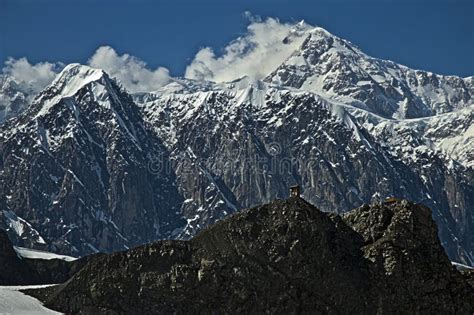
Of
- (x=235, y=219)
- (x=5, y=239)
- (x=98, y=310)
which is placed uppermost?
(x=5, y=239)

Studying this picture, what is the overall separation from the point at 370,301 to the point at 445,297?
6233mm

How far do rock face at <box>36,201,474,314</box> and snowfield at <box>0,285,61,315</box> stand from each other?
114 cm

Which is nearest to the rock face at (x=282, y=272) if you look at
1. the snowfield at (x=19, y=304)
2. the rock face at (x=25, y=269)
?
the snowfield at (x=19, y=304)

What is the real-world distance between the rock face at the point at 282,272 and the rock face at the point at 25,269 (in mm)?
61431

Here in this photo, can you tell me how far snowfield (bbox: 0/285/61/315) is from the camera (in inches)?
3196

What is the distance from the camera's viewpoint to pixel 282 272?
266 ft

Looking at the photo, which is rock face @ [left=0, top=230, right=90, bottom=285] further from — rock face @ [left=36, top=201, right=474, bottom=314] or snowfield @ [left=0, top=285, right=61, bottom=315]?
rock face @ [left=36, top=201, right=474, bottom=314]

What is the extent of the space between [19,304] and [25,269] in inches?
3252

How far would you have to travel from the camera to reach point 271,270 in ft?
267

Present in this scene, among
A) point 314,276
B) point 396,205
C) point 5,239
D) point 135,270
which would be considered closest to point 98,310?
point 135,270

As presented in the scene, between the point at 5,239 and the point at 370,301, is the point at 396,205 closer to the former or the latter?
→ the point at 370,301

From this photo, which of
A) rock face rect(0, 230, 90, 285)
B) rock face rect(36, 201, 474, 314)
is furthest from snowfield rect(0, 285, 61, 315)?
rock face rect(0, 230, 90, 285)

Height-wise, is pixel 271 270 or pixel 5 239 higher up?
pixel 5 239

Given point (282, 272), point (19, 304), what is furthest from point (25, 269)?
point (282, 272)
